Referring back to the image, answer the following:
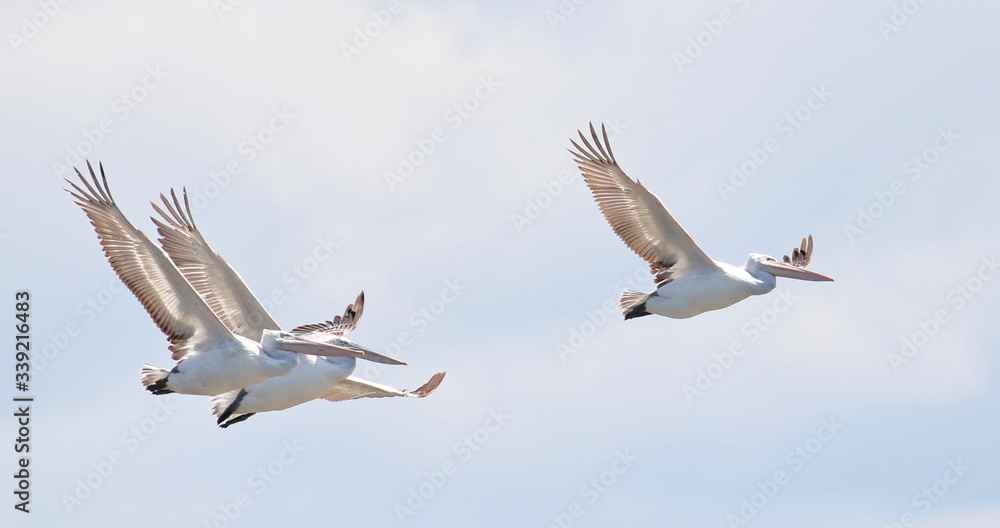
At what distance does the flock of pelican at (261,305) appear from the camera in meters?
14.3

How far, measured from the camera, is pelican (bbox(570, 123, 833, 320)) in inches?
647

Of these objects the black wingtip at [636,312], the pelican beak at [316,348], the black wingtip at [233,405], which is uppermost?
the pelican beak at [316,348]

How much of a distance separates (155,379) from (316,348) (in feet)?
4.90

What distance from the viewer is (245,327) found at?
1595 cm

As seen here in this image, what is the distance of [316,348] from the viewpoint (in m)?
15.1

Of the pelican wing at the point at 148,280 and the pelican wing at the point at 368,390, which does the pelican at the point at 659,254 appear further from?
the pelican wing at the point at 148,280

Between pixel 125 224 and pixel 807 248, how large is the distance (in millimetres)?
8034

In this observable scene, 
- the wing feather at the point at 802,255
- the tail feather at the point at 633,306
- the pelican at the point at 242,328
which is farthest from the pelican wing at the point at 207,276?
the wing feather at the point at 802,255

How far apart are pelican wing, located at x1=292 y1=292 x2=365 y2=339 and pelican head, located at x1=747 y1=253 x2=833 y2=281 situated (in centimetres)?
414

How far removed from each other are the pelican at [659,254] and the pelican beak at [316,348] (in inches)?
119

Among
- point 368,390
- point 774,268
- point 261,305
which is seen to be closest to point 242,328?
point 261,305

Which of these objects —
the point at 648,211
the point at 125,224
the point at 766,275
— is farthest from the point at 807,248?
the point at 125,224

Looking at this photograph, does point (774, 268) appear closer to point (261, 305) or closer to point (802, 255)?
point (802, 255)

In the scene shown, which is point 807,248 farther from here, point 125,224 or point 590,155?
point 125,224
